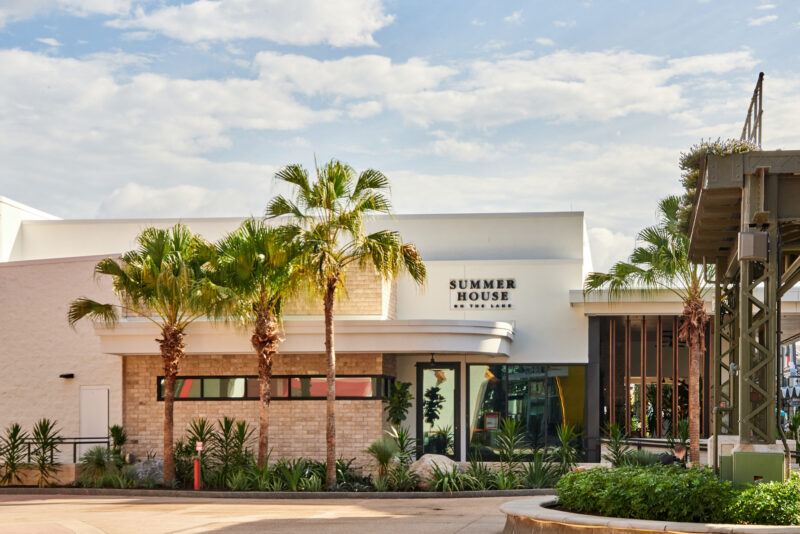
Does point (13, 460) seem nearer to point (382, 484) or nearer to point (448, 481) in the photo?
point (382, 484)

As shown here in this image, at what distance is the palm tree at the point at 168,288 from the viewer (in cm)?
2255

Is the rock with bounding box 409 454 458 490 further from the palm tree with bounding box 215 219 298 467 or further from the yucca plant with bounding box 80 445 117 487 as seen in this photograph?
the yucca plant with bounding box 80 445 117 487

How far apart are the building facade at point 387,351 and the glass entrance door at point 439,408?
0.04m

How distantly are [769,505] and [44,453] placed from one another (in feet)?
60.1

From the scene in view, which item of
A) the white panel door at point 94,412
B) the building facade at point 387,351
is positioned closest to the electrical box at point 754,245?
the building facade at point 387,351

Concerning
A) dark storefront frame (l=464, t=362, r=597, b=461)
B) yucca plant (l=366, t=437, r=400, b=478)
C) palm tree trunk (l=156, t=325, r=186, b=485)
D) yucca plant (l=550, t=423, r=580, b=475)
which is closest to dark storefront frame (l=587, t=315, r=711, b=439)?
dark storefront frame (l=464, t=362, r=597, b=461)

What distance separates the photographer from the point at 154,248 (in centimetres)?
2306

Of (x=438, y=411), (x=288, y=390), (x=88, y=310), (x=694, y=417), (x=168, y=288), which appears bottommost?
(x=438, y=411)

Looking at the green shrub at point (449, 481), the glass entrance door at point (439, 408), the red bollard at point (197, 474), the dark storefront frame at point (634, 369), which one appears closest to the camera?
the green shrub at point (449, 481)

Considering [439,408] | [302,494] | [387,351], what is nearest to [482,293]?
[439,408]

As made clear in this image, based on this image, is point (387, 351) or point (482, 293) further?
point (482, 293)

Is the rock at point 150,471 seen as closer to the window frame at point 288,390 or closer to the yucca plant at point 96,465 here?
the yucca plant at point 96,465

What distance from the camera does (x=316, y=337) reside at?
25.4 m

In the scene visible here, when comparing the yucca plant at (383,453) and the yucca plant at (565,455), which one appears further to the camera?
the yucca plant at (565,455)
